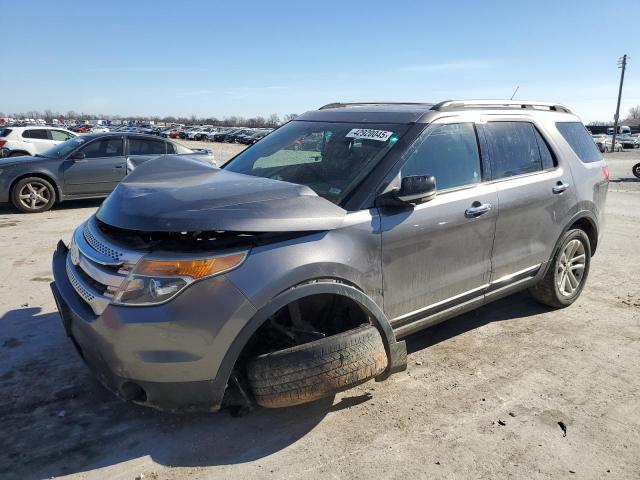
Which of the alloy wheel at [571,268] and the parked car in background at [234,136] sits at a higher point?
the parked car in background at [234,136]

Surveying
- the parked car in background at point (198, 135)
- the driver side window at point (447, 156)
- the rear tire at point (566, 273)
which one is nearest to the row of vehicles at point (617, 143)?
the parked car in background at point (198, 135)

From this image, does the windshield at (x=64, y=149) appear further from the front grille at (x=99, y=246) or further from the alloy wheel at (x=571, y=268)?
the alloy wheel at (x=571, y=268)

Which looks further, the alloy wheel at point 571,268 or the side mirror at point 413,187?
the alloy wheel at point 571,268

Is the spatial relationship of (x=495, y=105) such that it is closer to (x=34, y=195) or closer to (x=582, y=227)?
(x=582, y=227)

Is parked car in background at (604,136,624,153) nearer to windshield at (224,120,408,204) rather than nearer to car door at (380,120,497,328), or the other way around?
car door at (380,120,497,328)

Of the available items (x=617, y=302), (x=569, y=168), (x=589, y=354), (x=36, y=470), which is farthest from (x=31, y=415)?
(x=617, y=302)

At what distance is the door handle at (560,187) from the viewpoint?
4.25 meters

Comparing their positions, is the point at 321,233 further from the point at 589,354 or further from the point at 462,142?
the point at 589,354

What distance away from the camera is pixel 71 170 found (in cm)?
966

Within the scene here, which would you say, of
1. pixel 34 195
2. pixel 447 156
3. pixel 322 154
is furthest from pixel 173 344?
pixel 34 195

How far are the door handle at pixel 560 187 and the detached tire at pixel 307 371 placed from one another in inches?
98.7

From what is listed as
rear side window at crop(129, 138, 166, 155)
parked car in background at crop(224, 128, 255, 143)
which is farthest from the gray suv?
parked car in background at crop(224, 128, 255, 143)

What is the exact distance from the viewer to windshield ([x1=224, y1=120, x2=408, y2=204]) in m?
3.25

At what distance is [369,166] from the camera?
10.5 ft
